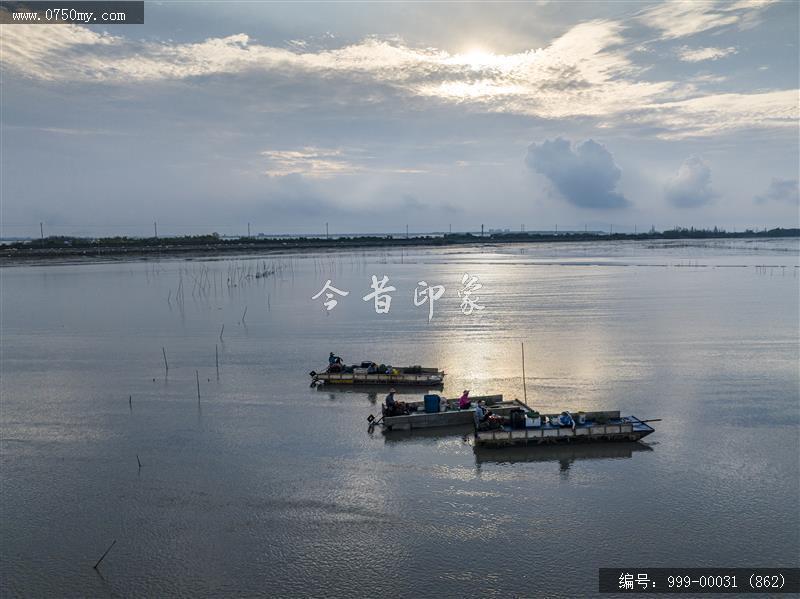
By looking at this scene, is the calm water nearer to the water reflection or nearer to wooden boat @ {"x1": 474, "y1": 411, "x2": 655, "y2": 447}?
the water reflection

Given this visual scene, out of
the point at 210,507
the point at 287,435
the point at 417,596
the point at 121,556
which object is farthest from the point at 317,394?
the point at 417,596

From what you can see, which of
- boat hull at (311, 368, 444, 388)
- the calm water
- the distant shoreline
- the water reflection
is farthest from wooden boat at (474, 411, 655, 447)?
the distant shoreline

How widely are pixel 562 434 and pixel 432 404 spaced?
420 cm

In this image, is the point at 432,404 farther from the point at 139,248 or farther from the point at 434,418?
the point at 139,248

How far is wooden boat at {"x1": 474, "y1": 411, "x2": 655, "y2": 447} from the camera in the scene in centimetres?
1747

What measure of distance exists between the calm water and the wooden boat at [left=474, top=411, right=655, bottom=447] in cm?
39

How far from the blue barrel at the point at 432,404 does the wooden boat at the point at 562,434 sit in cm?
215

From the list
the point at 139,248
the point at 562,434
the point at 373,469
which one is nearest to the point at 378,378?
the point at 373,469

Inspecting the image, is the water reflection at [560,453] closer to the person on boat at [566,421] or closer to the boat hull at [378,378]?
the person on boat at [566,421]

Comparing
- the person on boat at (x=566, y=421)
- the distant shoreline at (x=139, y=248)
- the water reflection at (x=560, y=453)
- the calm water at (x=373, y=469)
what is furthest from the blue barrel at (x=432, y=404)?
the distant shoreline at (x=139, y=248)

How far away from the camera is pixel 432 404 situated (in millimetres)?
19422

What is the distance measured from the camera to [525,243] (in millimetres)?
183125

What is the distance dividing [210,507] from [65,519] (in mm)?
3239

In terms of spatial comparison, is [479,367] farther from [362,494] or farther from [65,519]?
[65,519]
